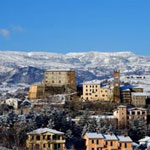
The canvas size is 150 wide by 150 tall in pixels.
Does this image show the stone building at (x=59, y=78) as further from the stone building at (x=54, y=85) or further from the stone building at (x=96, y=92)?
the stone building at (x=96, y=92)

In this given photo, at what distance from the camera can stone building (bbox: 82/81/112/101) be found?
8862cm

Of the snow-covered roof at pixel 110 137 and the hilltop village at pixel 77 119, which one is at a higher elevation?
the hilltop village at pixel 77 119

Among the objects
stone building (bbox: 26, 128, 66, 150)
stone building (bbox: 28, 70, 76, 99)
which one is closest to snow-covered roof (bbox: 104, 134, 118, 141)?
stone building (bbox: 26, 128, 66, 150)

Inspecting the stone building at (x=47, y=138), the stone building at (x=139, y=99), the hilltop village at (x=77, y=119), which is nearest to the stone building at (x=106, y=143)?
the hilltop village at (x=77, y=119)

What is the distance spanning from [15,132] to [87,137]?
7954 mm

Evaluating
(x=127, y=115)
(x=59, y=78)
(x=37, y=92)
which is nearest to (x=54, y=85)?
(x=59, y=78)

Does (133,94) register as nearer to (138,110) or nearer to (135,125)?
(138,110)

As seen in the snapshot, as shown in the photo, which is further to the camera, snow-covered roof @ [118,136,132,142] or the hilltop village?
snow-covered roof @ [118,136,132,142]

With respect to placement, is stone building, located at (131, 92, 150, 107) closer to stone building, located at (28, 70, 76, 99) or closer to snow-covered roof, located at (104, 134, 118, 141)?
stone building, located at (28, 70, 76, 99)

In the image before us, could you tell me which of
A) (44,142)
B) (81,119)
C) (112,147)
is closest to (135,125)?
(81,119)

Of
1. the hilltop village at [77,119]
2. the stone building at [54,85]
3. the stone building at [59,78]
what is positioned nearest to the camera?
the hilltop village at [77,119]

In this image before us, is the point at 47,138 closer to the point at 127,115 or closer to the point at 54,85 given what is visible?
the point at 127,115

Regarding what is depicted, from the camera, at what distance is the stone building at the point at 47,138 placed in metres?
54.4

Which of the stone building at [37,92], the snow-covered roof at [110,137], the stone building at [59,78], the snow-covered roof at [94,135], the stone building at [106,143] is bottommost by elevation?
the stone building at [106,143]
